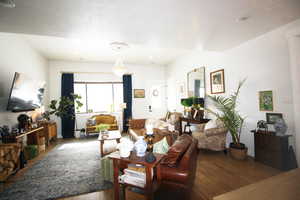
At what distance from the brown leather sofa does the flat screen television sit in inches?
135

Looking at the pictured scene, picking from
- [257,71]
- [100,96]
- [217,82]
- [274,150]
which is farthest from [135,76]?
[274,150]

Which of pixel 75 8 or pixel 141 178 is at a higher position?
pixel 75 8

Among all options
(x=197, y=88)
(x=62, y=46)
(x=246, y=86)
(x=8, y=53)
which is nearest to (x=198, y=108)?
(x=197, y=88)

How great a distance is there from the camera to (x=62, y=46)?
405cm

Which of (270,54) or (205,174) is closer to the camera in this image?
(205,174)

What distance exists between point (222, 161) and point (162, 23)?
2991 millimetres

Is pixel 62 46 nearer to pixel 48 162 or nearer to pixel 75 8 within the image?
pixel 75 8

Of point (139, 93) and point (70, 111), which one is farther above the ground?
point (139, 93)

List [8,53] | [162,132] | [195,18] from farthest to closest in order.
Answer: [8,53] → [162,132] → [195,18]

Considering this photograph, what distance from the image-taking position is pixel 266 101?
2734mm

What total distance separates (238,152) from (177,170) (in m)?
1.96

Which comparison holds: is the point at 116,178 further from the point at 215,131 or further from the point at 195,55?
the point at 195,55

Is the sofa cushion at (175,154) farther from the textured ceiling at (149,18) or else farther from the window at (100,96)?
the window at (100,96)

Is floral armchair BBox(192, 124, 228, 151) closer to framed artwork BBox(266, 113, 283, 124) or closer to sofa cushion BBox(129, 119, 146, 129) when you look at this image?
framed artwork BBox(266, 113, 283, 124)
